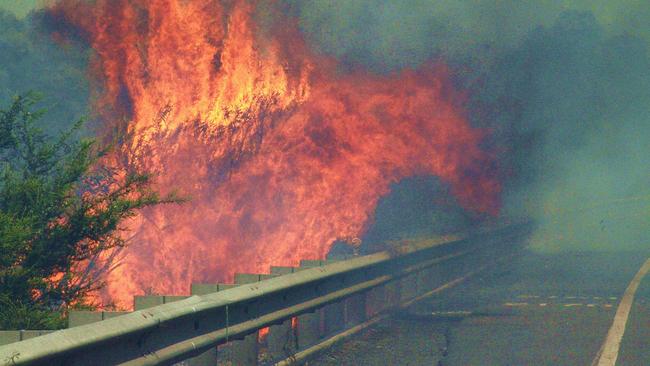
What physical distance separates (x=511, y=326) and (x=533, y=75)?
49.0ft

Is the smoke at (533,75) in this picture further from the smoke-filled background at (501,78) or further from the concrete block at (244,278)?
the concrete block at (244,278)

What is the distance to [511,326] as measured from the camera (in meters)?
16.4

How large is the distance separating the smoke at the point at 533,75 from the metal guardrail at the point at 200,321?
5912 millimetres

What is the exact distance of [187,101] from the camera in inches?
712

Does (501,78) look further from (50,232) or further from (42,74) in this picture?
(42,74)

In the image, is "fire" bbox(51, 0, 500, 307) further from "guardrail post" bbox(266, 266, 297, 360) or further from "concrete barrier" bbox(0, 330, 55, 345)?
"concrete barrier" bbox(0, 330, 55, 345)

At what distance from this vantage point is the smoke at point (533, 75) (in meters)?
22.7

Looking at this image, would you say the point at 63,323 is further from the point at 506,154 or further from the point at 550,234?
the point at 550,234

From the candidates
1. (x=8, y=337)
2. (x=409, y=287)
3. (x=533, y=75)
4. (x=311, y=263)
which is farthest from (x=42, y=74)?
(x=8, y=337)

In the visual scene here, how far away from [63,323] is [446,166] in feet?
40.8

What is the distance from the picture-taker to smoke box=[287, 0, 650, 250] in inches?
893

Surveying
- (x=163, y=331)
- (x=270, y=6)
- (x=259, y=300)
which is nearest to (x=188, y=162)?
(x=270, y=6)

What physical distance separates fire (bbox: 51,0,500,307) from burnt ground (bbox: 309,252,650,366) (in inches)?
93.9

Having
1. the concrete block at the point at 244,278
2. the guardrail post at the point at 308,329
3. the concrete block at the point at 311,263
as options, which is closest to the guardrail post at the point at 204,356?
the concrete block at the point at 244,278
